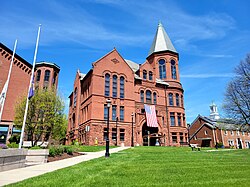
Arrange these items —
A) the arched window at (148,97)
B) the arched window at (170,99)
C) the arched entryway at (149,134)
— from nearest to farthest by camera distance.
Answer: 1. the arched entryway at (149,134)
2. the arched window at (148,97)
3. the arched window at (170,99)

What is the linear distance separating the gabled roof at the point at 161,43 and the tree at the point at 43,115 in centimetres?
2948

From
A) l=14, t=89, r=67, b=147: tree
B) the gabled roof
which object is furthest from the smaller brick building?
l=14, t=89, r=67, b=147: tree

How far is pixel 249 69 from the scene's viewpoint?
28141 millimetres

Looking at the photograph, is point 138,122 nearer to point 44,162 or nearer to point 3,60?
point 44,162

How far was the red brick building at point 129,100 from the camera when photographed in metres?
32.8

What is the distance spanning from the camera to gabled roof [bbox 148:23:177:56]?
46.6 m

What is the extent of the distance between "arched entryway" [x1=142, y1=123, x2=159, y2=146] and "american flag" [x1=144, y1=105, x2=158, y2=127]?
1.46 m

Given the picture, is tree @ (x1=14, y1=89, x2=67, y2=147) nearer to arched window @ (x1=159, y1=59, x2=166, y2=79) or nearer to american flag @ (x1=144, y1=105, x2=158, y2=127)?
american flag @ (x1=144, y1=105, x2=158, y2=127)

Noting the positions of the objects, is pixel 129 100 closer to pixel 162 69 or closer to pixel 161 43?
pixel 162 69

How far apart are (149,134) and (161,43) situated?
2383 cm

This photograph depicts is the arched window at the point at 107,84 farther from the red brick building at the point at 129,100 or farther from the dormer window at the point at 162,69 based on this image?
the dormer window at the point at 162,69

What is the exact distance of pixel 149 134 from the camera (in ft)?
119

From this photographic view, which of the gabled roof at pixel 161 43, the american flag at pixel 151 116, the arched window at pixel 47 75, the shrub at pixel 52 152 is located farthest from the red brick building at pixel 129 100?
the shrub at pixel 52 152

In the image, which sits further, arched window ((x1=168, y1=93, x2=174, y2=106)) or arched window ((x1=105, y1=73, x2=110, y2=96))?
arched window ((x1=168, y1=93, x2=174, y2=106))
